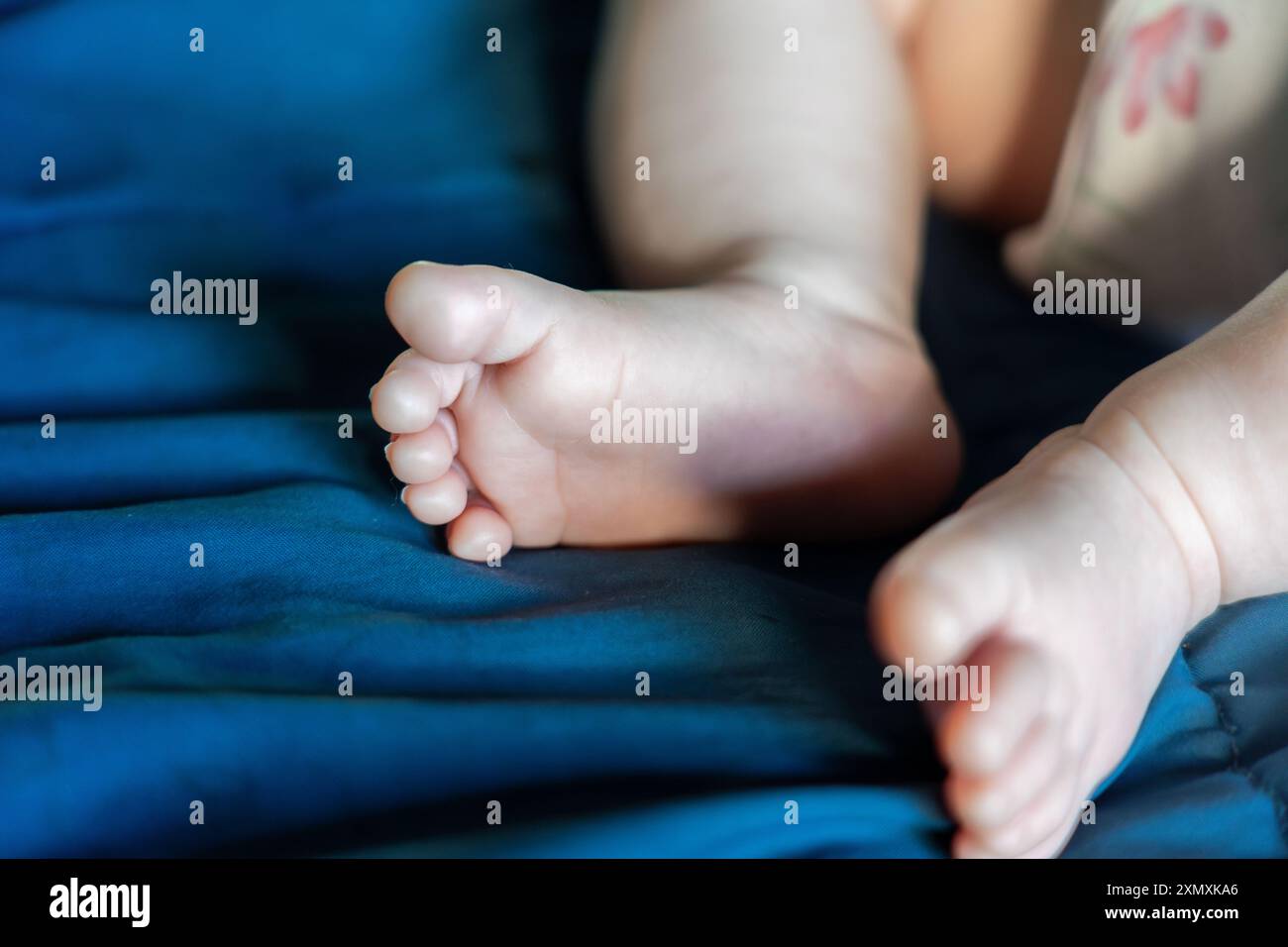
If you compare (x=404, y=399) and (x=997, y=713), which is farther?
(x=404, y=399)

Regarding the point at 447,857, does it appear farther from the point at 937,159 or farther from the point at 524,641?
the point at 937,159

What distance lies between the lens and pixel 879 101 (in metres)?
0.83

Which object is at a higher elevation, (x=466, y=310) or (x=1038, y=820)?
(x=466, y=310)

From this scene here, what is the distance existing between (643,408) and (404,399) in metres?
0.12

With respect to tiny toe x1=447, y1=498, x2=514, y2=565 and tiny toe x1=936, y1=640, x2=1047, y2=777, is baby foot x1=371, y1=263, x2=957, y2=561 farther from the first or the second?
tiny toe x1=936, y1=640, x2=1047, y2=777

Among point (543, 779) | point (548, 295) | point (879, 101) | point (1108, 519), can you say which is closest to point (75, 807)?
point (543, 779)

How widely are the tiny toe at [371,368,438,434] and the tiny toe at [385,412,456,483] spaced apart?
0.06 ft

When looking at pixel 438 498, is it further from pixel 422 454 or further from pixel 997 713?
pixel 997 713

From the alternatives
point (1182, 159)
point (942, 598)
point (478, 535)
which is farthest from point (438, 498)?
point (1182, 159)

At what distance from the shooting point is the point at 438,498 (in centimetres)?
64

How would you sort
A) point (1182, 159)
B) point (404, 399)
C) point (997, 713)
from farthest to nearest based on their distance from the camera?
point (1182, 159), point (404, 399), point (997, 713)

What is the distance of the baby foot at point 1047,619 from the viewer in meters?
0.48

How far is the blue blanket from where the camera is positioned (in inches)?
19.3

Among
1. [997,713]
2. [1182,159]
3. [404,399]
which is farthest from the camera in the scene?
[1182,159]
